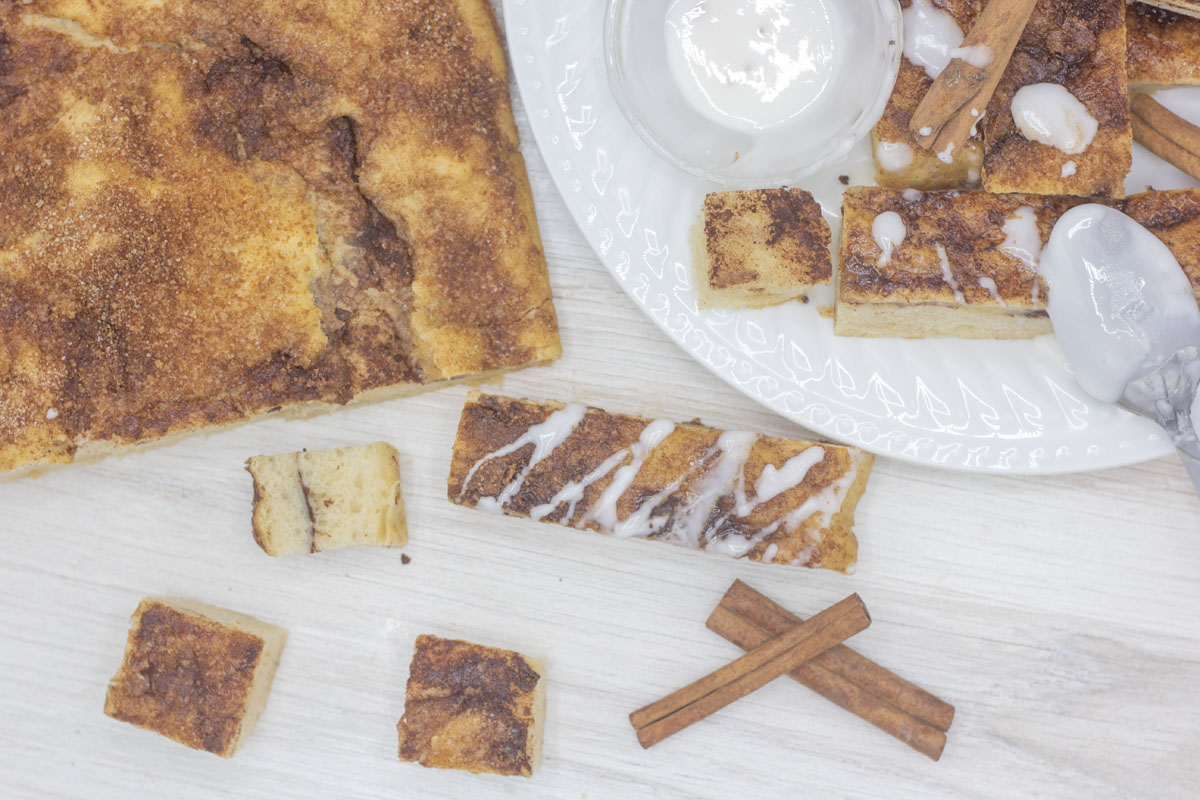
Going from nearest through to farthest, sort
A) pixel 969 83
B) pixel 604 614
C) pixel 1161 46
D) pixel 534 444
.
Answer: pixel 969 83 → pixel 1161 46 → pixel 534 444 → pixel 604 614

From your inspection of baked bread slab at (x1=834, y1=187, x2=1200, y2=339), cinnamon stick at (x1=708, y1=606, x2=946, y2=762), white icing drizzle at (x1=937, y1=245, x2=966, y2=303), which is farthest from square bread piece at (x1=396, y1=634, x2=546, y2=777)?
white icing drizzle at (x1=937, y1=245, x2=966, y2=303)

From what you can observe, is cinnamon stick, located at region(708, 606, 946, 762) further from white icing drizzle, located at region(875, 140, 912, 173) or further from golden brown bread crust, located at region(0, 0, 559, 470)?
white icing drizzle, located at region(875, 140, 912, 173)

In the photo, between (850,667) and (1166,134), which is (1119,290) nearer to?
(1166,134)

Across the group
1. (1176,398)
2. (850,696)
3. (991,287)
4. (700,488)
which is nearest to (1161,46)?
(991,287)

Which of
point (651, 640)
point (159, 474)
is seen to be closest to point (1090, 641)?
point (651, 640)

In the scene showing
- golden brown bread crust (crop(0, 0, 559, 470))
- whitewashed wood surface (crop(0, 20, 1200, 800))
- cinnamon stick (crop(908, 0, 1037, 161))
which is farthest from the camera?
whitewashed wood surface (crop(0, 20, 1200, 800))

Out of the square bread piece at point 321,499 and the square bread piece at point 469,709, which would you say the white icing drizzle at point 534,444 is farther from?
the square bread piece at point 469,709
